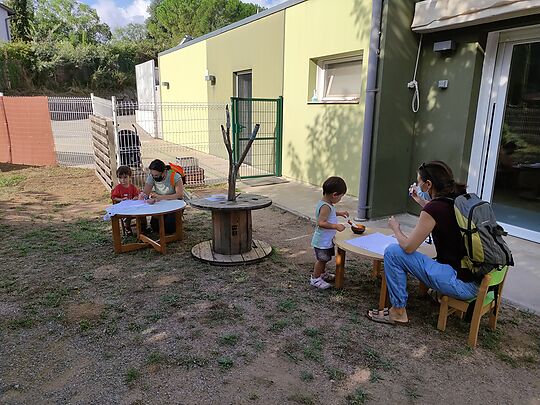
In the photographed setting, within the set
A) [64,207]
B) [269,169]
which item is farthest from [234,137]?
[64,207]

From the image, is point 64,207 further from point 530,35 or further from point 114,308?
point 530,35

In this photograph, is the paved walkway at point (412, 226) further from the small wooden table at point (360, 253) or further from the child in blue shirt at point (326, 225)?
the child in blue shirt at point (326, 225)

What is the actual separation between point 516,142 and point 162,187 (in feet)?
13.5

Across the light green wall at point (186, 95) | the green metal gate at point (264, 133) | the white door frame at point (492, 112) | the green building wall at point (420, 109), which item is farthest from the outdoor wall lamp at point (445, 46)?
the light green wall at point (186, 95)

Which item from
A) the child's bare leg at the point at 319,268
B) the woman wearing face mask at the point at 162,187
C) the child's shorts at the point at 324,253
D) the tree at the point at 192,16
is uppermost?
the tree at the point at 192,16

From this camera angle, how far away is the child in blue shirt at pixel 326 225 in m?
3.26

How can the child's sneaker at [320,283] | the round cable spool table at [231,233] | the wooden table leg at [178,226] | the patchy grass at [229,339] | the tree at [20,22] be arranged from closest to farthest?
the patchy grass at [229,339] → the child's sneaker at [320,283] → the round cable spool table at [231,233] → the wooden table leg at [178,226] → the tree at [20,22]

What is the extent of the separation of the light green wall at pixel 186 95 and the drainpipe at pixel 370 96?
6470 mm

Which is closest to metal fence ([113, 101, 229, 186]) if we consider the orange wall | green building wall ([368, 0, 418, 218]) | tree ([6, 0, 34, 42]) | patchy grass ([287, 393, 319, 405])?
the orange wall

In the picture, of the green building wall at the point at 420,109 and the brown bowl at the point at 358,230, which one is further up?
the green building wall at the point at 420,109

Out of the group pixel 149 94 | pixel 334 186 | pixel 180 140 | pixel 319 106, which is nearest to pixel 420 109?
pixel 319 106

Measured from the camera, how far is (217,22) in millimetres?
43906

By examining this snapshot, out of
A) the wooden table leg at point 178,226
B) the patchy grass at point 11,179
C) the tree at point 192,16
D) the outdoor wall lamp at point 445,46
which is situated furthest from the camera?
the tree at point 192,16

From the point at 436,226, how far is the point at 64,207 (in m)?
5.55
